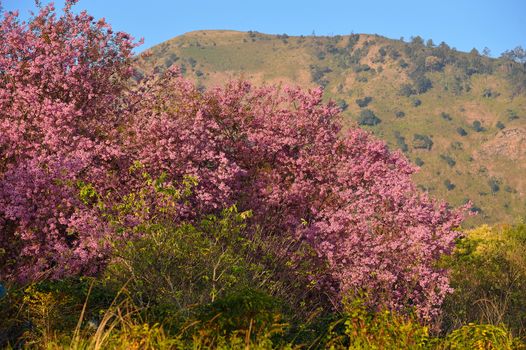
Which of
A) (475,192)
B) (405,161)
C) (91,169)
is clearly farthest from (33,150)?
(475,192)

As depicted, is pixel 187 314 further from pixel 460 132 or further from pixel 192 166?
pixel 460 132

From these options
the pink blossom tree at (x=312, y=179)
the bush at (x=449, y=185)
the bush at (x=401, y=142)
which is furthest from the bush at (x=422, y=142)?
the pink blossom tree at (x=312, y=179)

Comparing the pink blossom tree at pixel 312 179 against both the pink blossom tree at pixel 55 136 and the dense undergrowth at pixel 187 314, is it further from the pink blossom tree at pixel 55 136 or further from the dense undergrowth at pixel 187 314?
the dense undergrowth at pixel 187 314

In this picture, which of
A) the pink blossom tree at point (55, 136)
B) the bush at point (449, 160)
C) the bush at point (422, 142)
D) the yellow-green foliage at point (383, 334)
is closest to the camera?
the yellow-green foliage at point (383, 334)

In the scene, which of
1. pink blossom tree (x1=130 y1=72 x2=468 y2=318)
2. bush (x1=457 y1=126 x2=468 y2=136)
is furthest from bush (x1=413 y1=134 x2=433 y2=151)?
pink blossom tree (x1=130 y1=72 x2=468 y2=318)

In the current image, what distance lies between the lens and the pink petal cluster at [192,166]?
694 inches

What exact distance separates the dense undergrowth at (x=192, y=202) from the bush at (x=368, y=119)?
152 meters

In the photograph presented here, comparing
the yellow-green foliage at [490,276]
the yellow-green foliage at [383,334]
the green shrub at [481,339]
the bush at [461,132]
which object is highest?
the yellow-green foliage at [383,334]

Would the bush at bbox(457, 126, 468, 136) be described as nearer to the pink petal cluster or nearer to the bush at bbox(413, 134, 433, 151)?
the bush at bbox(413, 134, 433, 151)

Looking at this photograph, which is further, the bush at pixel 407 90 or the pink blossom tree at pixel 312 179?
the bush at pixel 407 90

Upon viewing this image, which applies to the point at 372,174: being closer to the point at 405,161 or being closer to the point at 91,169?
the point at 405,161

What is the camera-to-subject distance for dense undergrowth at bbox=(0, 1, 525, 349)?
1347 cm

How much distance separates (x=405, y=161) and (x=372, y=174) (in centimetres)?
196

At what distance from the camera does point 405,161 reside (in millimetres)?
23047
